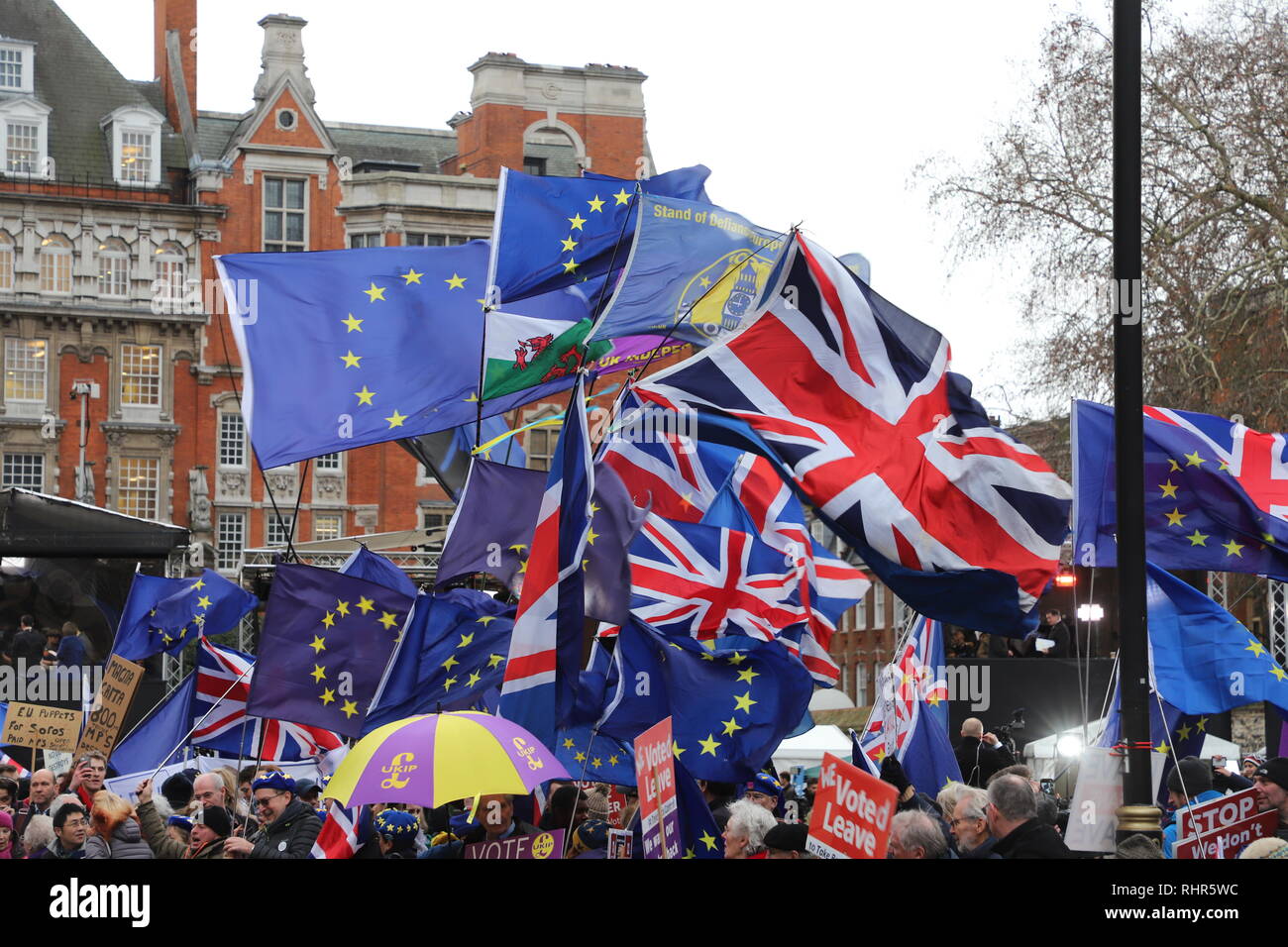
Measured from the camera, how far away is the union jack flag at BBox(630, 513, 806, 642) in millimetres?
14102

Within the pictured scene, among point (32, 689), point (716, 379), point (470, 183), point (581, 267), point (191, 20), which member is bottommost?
point (32, 689)

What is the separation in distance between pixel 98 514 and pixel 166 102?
37.4 m

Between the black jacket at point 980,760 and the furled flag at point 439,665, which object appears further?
the black jacket at point 980,760

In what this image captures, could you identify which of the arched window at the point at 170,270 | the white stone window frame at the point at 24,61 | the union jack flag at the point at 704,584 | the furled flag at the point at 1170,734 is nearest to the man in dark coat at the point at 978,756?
the furled flag at the point at 1170,734

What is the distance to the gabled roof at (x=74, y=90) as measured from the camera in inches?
2128

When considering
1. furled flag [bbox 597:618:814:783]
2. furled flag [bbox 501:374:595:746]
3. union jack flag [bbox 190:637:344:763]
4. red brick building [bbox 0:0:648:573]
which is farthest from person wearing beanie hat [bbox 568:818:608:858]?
red brick building [bbox 0:0:648:573]

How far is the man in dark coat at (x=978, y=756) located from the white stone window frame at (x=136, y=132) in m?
41.7

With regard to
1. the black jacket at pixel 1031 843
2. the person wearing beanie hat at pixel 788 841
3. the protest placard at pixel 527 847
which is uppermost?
the black jacket at pixel 1031 843

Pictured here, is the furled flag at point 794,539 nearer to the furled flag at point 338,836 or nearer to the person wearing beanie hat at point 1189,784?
the person wearing beanie hat at point 1189,784

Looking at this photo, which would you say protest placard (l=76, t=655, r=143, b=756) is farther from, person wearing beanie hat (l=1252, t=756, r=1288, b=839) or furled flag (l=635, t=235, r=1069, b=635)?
person wearing beanie hat (l=1252, t=756, r=1288, b=839)

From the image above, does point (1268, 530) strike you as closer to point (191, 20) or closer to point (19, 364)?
point (19, 364)
